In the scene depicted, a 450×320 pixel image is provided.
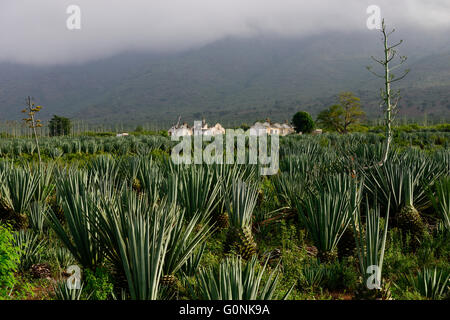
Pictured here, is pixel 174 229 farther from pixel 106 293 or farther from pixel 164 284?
pixel 106 293

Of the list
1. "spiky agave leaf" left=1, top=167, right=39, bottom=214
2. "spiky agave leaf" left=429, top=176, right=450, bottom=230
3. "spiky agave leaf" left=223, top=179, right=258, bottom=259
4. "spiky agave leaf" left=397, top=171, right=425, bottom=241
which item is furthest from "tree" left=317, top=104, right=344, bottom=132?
"spiky agave leaf" left=223, top=179, right=258, bottom=259

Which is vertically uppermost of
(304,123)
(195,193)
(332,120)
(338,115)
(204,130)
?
(338,115)

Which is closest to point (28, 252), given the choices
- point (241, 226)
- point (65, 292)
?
point (65, 292)

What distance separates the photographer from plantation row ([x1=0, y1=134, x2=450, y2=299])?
263cm

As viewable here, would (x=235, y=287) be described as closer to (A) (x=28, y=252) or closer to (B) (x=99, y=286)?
(B) (x=99, y=286)

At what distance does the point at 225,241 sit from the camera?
13.4 ft

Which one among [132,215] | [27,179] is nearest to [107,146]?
[27,179]

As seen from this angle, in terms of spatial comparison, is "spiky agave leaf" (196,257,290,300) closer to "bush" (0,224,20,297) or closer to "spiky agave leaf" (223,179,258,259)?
"spiky agave leaf" (223,179,258,259)

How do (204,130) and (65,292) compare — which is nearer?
(65,292)

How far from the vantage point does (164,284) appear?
2.99m

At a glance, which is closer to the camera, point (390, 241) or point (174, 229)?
point (174, 229)

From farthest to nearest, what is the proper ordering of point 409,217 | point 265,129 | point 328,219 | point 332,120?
point 332,120 → point 265,129 → point 409,217 → point 328,219
